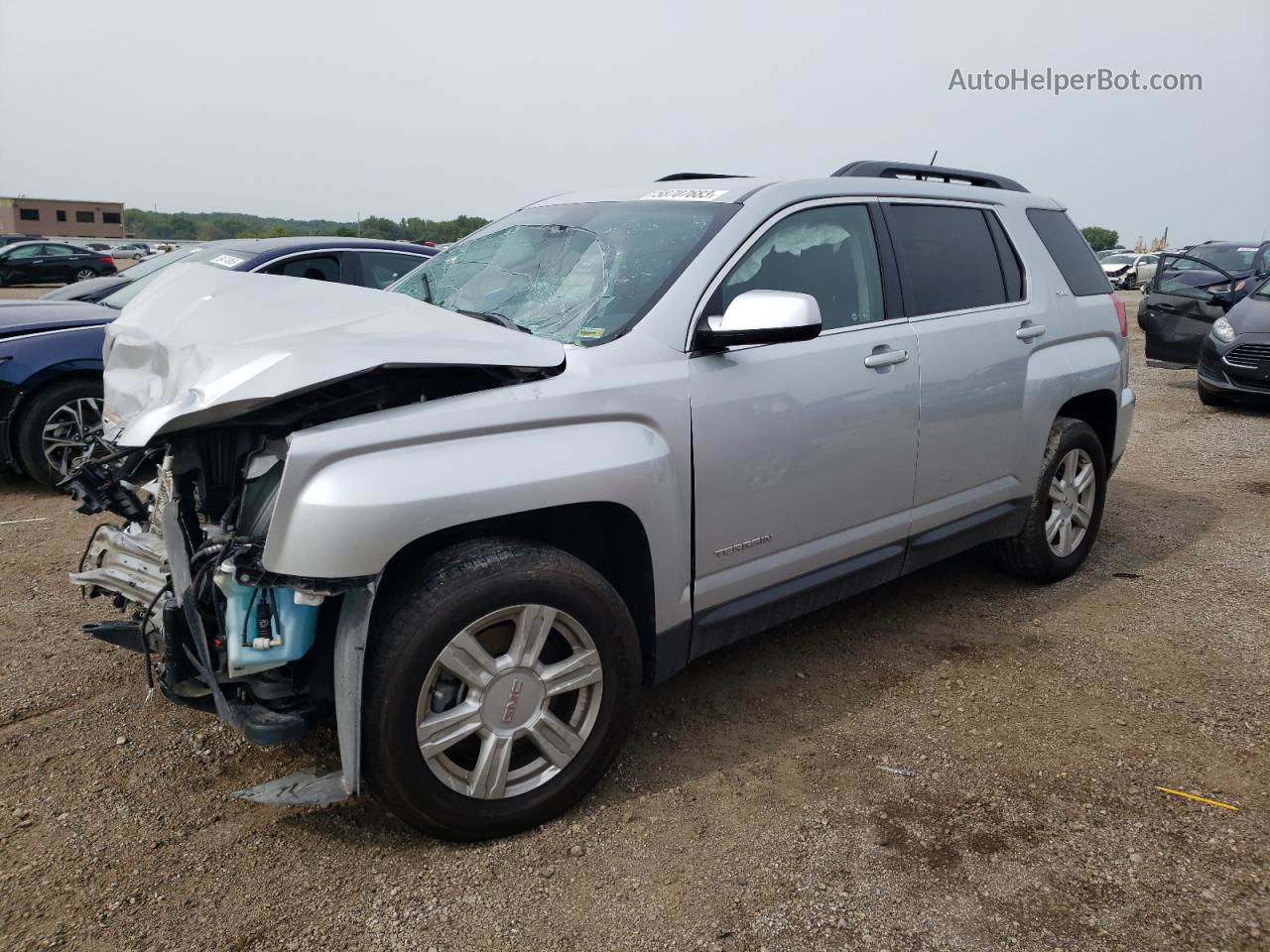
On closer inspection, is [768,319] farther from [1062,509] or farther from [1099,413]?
[1099,413]

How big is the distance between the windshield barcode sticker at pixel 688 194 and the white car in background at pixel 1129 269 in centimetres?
3415

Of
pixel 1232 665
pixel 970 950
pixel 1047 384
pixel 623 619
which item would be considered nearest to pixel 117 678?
pixel 623 619

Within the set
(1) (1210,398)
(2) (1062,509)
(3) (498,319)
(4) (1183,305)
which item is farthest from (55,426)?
(4) (1183,305)

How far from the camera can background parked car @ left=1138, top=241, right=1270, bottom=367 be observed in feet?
33.7

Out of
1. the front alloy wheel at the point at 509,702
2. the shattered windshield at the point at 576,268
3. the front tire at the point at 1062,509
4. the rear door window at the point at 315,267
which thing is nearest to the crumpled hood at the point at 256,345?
the shattered windshield at the point at 576,268

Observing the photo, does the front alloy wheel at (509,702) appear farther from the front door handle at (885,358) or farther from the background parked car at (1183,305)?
the background parked car at (1183,305)

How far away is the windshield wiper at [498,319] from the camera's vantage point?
300 centimetres

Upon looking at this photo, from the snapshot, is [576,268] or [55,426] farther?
[55,426]

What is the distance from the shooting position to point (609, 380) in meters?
2.72

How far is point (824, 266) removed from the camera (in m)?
3.44

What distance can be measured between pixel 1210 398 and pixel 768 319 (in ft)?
29.4

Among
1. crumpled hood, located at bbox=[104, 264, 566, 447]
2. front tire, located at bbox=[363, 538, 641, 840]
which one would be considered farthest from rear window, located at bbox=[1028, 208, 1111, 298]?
front tire, located at bbox=[363, 538, 641, 840]

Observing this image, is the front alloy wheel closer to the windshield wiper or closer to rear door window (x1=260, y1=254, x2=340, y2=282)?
the windshield wiper

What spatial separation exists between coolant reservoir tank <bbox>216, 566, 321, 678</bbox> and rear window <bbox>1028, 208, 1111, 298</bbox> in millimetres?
3758
